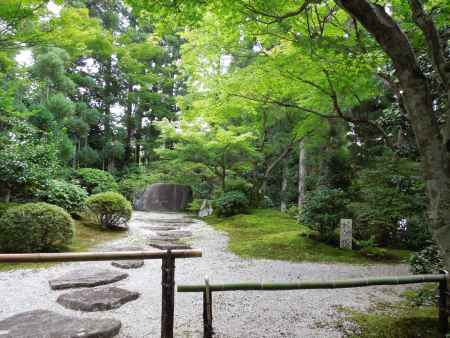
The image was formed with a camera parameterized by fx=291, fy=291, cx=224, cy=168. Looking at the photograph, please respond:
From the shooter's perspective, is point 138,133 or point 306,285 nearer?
point 306,285

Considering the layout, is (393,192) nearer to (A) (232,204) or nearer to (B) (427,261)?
(B) (427,261)

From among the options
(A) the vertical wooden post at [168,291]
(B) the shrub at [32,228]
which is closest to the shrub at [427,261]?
(A) the vertical wooden post at [168,291]

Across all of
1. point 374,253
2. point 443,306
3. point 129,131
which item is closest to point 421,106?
point 443,306

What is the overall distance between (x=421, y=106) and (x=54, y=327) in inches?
126

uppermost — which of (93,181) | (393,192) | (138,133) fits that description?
(138,133)

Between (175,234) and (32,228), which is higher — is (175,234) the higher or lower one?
the lower one

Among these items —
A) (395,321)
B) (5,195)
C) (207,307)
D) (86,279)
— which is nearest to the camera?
(207,307)

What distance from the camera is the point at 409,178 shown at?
5.16 metres

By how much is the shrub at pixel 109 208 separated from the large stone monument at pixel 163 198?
6179mm

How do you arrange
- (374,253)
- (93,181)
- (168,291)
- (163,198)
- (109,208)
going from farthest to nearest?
(163,198)
(93,181)
(109,208)
(374,253)
(168,291)

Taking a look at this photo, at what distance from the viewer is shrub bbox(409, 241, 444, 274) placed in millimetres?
3335

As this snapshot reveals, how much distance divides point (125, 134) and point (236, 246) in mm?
14410

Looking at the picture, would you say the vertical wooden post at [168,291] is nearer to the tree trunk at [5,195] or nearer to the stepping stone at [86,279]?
the stepping stone at [86,279]

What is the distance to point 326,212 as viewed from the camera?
6543mm
